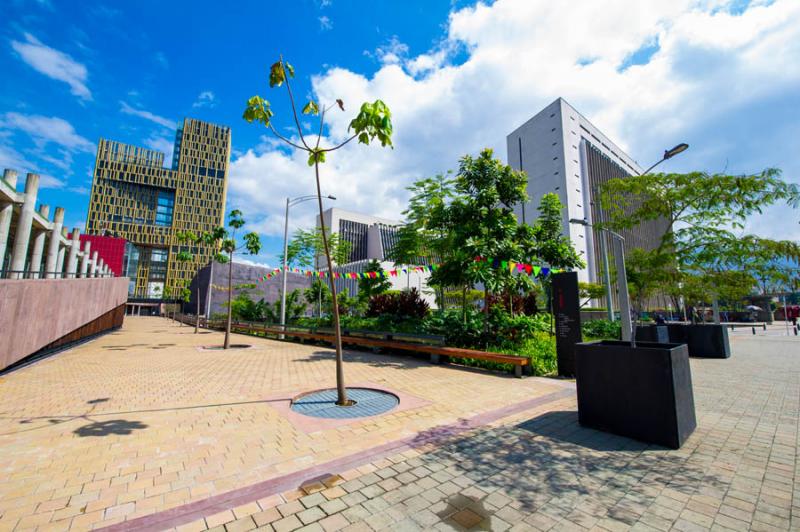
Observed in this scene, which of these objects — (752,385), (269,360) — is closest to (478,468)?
(752,385)

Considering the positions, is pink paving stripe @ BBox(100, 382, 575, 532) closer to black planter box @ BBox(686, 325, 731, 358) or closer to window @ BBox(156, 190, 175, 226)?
black planter box @ BBox(686, 325, 731, 358)

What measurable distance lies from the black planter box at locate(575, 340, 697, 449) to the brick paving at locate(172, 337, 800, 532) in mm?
195

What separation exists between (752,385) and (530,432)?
690 centimetres

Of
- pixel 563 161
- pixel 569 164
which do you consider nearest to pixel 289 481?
pixel 563 161

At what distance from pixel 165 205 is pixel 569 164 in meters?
114

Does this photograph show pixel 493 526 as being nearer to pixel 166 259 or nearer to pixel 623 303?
pixel 623 303

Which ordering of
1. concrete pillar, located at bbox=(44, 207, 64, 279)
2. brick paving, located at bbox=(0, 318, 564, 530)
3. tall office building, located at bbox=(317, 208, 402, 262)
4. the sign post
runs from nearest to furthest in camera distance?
brick paving, located at bbox=(0, 318, 564, 530), the sign post, concrete pillar, located at bbox=(44, 207, 64, 279), tall office building, located at bbox=(317, 208, 402, 262)

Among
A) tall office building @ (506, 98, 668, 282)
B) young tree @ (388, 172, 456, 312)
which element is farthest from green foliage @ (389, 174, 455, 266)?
tall office building @ (506, 98, 668, 282)

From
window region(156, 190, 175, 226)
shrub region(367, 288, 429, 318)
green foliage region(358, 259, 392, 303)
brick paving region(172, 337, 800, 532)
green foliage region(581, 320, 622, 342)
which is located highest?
window region(156, 190, 175, 226)

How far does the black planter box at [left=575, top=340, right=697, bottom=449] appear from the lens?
4.19 metres

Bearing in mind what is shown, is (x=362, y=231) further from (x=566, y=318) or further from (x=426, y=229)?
(x=566, y=318)

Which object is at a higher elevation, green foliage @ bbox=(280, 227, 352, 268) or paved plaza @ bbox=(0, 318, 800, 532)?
green foliage @ bbox=(280, 227, 352, 268)

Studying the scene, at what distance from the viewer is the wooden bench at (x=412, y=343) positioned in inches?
355

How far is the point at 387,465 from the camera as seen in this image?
3779mm
